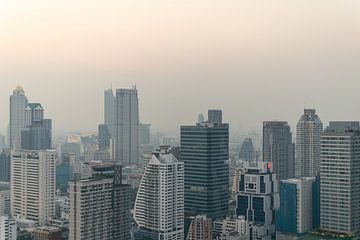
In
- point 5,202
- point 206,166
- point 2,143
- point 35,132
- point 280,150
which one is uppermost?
point 35,132

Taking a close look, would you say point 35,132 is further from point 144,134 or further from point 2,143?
point 144,134

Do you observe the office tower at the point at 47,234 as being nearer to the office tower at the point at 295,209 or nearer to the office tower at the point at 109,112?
the office tower at the point at 109,112

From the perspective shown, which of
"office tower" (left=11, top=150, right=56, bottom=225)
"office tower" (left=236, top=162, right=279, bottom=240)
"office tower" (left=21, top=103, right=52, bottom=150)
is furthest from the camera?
"office tower" (left=21, top=103, right=52, bottom=150)

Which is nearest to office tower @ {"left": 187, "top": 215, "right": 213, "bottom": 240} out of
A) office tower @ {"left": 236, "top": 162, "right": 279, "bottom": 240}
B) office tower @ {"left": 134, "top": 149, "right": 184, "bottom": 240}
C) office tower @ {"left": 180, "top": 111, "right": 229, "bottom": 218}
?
office tower @ {"left": 134, "top": 149, "right": 184, "bottom": 240}

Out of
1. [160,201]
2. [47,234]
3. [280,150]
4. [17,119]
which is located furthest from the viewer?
[17,119]

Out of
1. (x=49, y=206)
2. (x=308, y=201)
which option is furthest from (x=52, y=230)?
(x=308, y=201)

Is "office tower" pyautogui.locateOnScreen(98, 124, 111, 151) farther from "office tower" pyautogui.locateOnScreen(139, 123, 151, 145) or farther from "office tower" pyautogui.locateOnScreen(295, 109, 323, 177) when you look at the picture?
"office tower" pyautogui.locateOnScreen(295, 109, 323, 177)

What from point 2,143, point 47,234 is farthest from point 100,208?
point 2,143

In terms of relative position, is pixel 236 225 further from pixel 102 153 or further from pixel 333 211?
pixel 102 153
